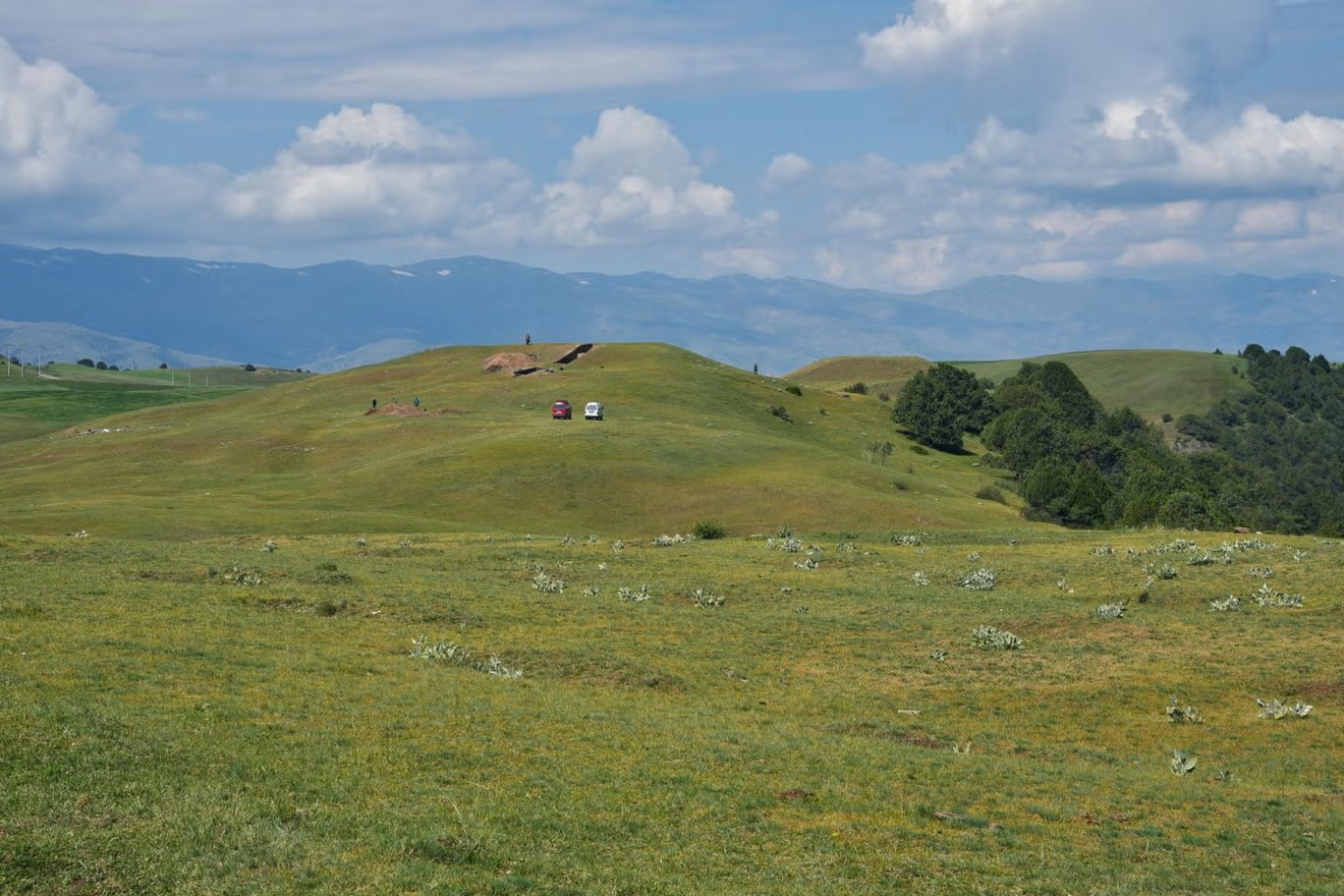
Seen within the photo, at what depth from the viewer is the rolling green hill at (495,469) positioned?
78875 mm

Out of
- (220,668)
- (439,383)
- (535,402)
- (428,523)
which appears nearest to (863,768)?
(220,668)

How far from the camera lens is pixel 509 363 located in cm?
16238

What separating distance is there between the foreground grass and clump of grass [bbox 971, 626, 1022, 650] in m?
0.45

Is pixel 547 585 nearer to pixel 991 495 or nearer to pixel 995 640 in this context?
pixel 995 640

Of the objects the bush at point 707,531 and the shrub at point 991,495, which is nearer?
the bush at point 707,531

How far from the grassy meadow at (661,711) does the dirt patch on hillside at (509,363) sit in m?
90.4

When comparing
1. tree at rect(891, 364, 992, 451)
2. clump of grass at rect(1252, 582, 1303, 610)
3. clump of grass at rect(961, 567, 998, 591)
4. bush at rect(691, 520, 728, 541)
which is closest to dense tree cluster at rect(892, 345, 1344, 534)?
tree at rect(891, 364, 992, 451)

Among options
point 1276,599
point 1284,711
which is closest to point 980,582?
point 1276,599

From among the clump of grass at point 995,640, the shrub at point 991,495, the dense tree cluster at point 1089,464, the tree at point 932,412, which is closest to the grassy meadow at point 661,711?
the clump of grass at point 995,640

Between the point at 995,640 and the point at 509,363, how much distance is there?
426 ft

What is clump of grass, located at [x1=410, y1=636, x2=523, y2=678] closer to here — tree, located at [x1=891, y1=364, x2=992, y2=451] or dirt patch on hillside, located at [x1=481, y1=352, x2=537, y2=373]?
tree, located at [x1=891, y1=364, x2=992, y2=451]

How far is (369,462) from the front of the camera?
99.9 m

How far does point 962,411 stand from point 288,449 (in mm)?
91400

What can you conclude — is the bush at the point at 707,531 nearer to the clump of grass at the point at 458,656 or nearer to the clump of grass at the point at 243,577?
the clump of grass at the point at 243,577
